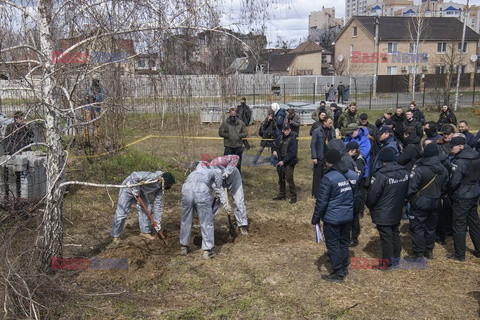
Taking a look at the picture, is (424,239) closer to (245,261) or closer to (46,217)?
(245,261)

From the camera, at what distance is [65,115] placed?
5.11 metres

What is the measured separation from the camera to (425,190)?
6.45 meters

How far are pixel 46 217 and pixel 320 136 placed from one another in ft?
18.2

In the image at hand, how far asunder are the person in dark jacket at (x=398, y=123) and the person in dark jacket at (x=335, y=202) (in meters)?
5.45

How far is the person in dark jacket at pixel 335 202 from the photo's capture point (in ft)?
18.7

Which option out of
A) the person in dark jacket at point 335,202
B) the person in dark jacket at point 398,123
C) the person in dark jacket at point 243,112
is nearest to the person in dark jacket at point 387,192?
the person in dark jacket at point 335,202

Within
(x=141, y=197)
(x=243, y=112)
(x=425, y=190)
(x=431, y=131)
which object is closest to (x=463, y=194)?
(x=425, y=190)

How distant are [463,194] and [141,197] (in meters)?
4.97

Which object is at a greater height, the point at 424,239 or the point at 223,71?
the point at 223,71

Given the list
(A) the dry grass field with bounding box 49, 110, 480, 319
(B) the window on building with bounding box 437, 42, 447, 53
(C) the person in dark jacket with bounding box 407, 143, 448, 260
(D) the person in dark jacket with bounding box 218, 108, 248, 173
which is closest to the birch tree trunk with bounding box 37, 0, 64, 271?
(A) the dry grass field with bounding box 49, 110, 480, 319

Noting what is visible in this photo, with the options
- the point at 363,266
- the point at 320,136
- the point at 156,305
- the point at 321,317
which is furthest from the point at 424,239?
the point at 156,305

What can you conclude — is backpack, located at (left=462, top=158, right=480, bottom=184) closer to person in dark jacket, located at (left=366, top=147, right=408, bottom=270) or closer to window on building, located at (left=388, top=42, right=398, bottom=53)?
person in dark jacket, located at (left=366, top=147, right=408, bottom=270)

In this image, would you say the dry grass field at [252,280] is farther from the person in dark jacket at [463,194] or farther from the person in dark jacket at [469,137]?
the person in dark jacket at [469,137]

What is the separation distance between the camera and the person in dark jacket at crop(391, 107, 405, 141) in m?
10.8
